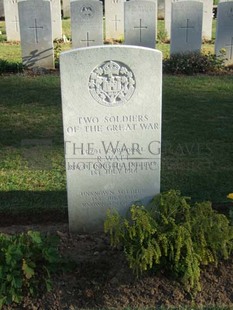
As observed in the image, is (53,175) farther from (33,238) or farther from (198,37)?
(198,37)

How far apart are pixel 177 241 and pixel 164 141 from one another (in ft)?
10.6

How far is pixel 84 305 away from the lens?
332 centimetres

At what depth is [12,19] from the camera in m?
14.0

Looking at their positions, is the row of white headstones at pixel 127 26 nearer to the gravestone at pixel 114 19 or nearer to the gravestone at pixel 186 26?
the gravestone at pixel 186 26

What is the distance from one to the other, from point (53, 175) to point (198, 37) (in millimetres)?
6060

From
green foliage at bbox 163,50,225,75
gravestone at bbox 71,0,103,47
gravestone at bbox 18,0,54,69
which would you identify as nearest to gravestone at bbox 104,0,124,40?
gravestone at bbox 71,0,103,47

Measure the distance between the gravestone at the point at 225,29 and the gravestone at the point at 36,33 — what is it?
12.1ft

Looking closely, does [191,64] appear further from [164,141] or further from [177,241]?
[177,241]

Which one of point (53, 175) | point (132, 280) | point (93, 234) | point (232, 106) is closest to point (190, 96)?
point (232, 106)

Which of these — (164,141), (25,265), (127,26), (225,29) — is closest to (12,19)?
(127,26)

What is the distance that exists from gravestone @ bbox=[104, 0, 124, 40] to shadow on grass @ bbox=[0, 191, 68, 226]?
9860mm

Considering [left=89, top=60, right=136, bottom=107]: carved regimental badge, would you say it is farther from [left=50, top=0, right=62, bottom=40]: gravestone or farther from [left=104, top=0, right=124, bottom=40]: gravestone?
[left=50, top=0, right=62, bottom=40]: gravestone

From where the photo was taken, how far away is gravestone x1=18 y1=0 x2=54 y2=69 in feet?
31.9

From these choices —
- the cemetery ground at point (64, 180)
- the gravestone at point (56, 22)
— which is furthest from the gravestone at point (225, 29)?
the gravestone at point (56, 22)
